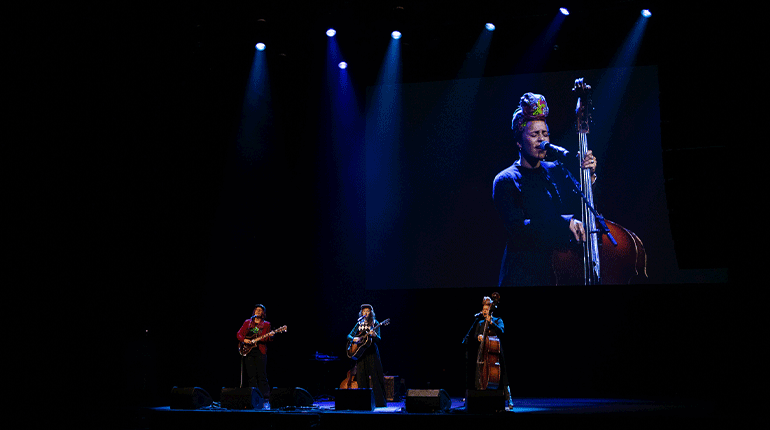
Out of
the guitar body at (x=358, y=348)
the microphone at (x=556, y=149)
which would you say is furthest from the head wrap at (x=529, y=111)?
the guitar body at (x=358, y=348)

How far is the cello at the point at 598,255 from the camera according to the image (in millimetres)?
10297

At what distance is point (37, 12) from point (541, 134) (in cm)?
757

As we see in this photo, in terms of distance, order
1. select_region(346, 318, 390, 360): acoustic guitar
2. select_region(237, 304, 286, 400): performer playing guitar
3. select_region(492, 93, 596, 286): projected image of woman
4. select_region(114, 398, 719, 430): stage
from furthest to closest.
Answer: select_region(492, 93, 596, 286): projected image of woman < select_region(237, 304, 286, 400): performer playing guitar < select_region(346, 318, 390, 360): acoustic guitar < select_region(114, 398, 719, 430): stage

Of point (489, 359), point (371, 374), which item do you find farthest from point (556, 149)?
point (371, 374)

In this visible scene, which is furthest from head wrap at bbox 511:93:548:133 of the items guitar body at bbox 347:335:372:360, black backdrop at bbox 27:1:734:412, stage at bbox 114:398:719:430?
stage at bbox 114:398:719:430

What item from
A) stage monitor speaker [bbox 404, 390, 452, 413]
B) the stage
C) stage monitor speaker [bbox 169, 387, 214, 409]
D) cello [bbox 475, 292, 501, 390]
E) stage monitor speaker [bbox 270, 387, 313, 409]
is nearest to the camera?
the stage

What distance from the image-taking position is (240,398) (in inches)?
345

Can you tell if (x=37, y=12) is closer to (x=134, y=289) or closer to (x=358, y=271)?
(x=134, y=289)

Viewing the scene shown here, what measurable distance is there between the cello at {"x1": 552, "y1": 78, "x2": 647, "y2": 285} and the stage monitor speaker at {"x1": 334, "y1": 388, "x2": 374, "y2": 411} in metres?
3.83

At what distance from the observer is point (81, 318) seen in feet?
31.2

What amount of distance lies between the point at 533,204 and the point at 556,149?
989mm

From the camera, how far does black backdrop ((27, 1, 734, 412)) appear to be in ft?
31.4

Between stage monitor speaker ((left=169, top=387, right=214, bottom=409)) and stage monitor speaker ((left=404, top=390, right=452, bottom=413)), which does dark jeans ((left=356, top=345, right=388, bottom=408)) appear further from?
stage monitor speaker ((left=169, top=387, right=214, bottom=409))

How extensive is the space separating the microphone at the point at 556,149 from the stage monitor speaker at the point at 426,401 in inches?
186
